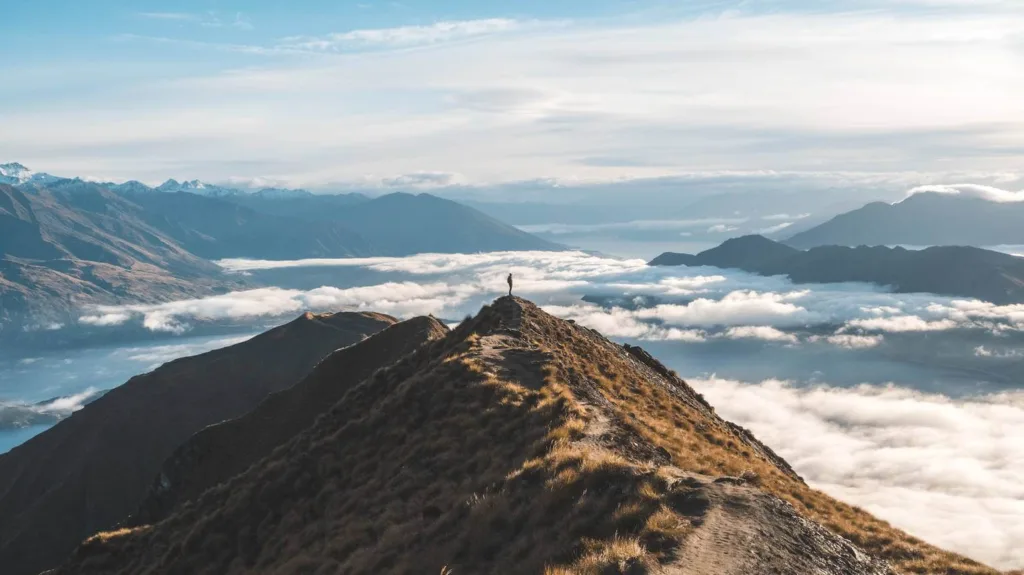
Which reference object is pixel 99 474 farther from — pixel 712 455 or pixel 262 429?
pixel 712 455

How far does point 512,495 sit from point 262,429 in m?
68.4

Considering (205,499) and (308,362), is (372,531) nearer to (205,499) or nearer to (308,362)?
(205,499)

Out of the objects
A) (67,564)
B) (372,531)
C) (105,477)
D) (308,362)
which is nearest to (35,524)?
(105,477)

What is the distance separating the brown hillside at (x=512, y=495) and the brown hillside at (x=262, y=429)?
31903 millimetres

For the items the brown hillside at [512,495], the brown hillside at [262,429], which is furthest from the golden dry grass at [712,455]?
the brown hillside at [262,429]

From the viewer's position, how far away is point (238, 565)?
102 feet

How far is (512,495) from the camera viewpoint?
2048cm

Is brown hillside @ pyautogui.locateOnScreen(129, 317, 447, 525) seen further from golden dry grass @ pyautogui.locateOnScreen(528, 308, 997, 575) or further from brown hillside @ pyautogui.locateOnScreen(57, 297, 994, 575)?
brown hillside @ pyautogui.locateOnScreen(57, 297, 994, 575)

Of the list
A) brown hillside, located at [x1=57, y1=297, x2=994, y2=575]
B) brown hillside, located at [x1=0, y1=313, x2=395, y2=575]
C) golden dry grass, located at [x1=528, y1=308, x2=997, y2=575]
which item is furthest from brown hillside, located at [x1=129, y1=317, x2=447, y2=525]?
brown hillside, located at [x1=0, y1=313, x2=395, y2=575]

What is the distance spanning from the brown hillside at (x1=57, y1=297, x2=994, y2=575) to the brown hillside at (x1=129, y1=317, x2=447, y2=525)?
31903mm

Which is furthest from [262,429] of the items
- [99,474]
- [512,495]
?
[99,474]

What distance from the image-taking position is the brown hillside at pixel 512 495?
1723 cm

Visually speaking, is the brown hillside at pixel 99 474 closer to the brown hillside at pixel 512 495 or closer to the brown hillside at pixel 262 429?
the brown hillside at pixel 262 429

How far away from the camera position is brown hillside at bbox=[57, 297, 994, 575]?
17.2 metres
